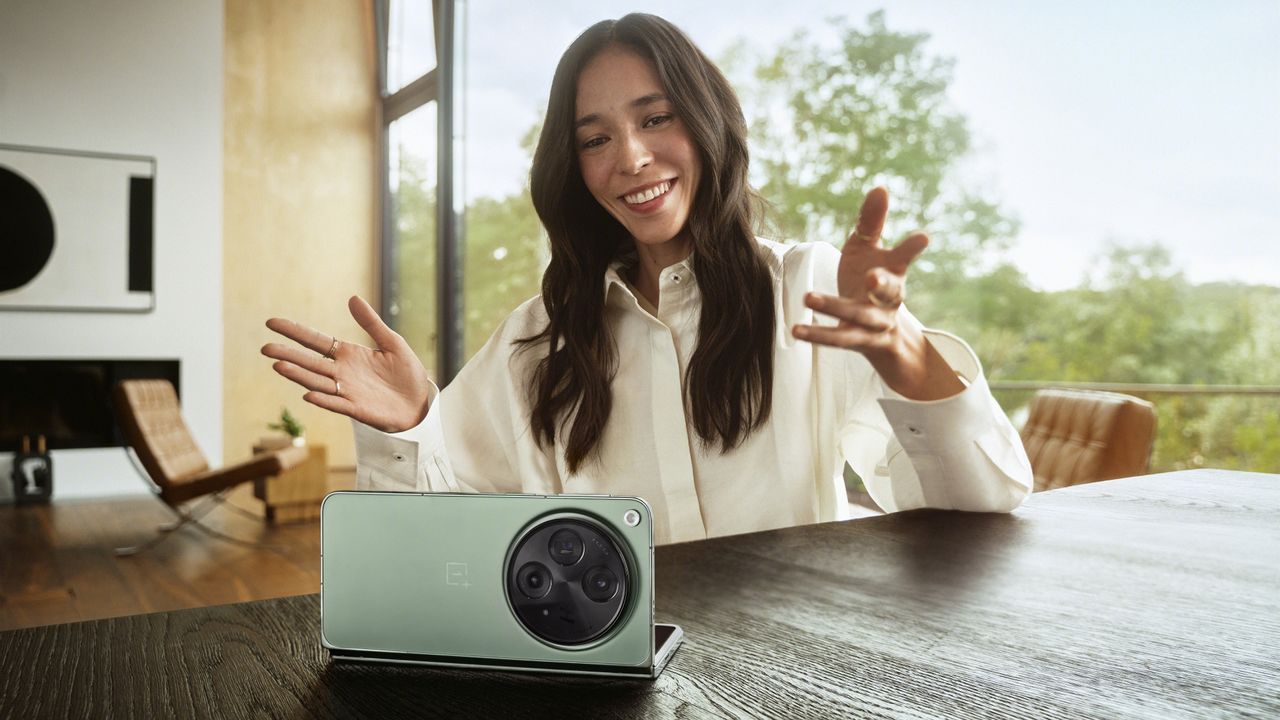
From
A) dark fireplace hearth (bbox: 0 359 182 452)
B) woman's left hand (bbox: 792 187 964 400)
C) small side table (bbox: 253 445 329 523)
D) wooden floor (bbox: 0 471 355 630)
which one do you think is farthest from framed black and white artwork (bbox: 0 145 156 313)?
woman's left hand (bbox: 792 187 964 400)

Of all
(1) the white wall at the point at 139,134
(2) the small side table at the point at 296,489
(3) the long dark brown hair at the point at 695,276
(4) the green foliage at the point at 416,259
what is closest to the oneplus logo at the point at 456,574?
(3) the long dark brown hair at the point at 695,276

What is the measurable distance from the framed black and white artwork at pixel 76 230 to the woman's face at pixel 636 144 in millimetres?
5480

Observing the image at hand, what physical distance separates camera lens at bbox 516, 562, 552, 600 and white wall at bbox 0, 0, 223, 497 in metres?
6.21

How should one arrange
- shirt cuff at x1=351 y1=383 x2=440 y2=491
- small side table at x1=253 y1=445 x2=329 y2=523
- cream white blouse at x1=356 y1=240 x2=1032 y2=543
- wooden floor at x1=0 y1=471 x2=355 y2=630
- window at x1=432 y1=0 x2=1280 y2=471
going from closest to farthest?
shirt cuff at x1=351 y1=383 x2=440 y2=491
cream white blouse at x1=356 y1=240 x2=1032 y2=543
wooden floor at x1=0 y1=471 x2=355 y2=630
window at x1=432 y1=0 x2=1280 y2=471
small side table at x1=253 y1=445 x2=329 y2=523

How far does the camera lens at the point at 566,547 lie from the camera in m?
0.56

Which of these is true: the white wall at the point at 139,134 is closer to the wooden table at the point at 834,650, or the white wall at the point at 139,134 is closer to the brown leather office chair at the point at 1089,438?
the brown leather office chair at the point at 1089,438

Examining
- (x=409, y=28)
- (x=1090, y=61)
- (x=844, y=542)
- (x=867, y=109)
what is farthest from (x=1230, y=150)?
(x=409, y=28)

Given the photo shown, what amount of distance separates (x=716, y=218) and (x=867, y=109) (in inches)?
177

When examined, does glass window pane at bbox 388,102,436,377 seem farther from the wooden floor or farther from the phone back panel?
the phone back panel

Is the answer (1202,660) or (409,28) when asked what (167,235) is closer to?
(409,28)

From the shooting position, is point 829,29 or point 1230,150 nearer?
point 1230,150

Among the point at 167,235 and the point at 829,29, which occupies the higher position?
the point at 829,29

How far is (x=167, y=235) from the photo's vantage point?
606 centimetres

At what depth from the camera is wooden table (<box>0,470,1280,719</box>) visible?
1.62ft
